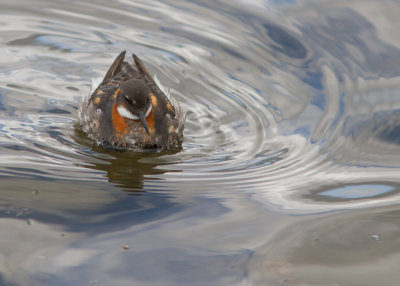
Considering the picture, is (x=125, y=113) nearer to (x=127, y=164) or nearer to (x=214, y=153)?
(x=127, y=164)

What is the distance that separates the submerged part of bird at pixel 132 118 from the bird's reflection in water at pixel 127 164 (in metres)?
0.13

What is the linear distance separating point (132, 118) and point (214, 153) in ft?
4.04

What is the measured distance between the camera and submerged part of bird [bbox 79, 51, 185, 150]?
24.9 ft

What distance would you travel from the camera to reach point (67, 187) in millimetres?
5832

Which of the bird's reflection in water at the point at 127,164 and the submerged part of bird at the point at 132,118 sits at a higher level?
the submerged part of bird at the point at 132,118

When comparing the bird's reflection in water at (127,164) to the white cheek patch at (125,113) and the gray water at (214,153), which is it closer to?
the gray water at (214,153)

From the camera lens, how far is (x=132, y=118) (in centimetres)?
775

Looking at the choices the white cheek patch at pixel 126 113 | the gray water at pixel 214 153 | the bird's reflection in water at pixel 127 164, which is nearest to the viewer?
the gray water at pixel 214 153

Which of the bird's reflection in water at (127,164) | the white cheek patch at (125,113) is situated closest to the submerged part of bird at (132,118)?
the white cheek patch at (125,113)

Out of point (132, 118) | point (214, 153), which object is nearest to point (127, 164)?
point (132, 118)

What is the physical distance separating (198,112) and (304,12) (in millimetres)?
3272

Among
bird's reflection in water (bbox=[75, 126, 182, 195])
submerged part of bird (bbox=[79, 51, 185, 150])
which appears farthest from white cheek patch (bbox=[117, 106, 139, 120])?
bird's reflection in water (bbox=[75, 126, 182, 195])

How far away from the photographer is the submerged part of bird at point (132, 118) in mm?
7590

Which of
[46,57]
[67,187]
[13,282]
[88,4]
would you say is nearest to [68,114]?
[46,57]
